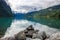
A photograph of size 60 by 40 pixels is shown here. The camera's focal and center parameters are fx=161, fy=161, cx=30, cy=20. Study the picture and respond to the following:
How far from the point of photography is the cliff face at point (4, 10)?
3332 millimetres

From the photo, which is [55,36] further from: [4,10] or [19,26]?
[4,10]

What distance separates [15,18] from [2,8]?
1.20ft

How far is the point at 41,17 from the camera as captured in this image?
3.25m

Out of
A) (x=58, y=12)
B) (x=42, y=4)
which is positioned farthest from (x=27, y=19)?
(x=58, y=12)

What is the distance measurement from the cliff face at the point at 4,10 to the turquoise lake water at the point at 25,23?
0.34 feet

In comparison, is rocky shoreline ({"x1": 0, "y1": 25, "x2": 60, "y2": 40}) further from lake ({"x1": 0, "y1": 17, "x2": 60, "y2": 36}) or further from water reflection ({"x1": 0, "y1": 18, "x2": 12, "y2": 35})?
water reflection ({"x1": 0, "y1": 18, "x2": 12, "y2": 35})

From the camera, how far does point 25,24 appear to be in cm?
325

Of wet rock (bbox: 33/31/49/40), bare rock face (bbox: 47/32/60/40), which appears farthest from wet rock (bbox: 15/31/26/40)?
bare rock face (bbox: 47/32/60/40)

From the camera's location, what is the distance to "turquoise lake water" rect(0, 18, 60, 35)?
317 centimetres

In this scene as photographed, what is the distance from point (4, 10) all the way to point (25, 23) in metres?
0.53

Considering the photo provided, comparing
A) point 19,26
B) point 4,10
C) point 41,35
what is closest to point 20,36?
point 19,26

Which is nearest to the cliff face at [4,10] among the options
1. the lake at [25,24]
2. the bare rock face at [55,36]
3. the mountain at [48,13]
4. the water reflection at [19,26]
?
the lake at [25,24]

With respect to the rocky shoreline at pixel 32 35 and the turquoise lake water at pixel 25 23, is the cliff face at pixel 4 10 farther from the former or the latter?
the rocky shoreline at pixel 32 35

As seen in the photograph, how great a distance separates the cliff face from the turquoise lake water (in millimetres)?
104
